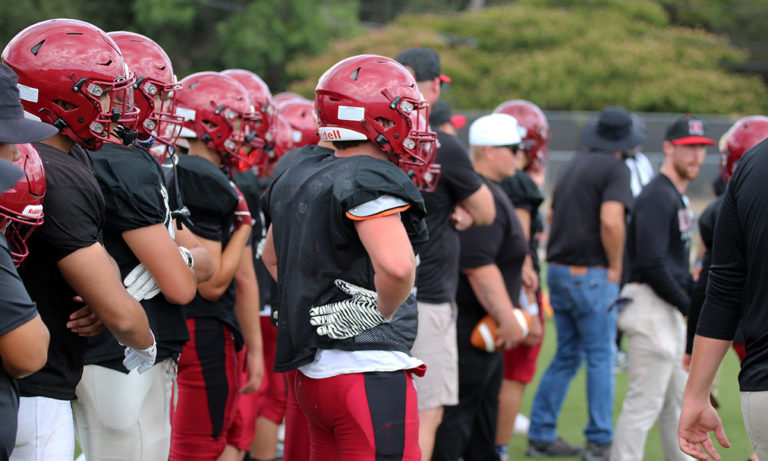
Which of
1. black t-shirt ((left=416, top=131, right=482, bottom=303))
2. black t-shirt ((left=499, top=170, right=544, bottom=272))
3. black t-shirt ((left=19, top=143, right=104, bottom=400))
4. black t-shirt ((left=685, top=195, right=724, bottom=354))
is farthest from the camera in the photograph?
black t-shirt ((left=499, top=170, right=544, bottom=272))

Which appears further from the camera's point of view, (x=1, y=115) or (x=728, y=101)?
(x=728, y=101)

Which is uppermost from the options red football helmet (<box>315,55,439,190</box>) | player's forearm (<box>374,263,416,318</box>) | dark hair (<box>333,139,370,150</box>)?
red football helmet (<box>315,55,439,190</box>)

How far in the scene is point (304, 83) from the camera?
2417 centimetres

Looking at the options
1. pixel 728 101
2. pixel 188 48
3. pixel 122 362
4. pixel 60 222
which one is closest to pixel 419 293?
pixel 122 362

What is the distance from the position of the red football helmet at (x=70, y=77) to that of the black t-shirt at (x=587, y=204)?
4011 mm

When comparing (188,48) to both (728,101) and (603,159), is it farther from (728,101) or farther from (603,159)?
(603,159)

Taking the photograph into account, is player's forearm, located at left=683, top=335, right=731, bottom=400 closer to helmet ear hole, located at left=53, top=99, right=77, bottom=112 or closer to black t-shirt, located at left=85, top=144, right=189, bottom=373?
black t-shirt, located at left=85, top=144, right=189, bottom=373

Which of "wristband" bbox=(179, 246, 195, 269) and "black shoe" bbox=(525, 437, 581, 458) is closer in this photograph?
"wristband" bbox=(179, 246, 195, 269)

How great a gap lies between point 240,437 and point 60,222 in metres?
2.16

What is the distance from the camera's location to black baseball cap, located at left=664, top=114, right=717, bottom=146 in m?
5.23

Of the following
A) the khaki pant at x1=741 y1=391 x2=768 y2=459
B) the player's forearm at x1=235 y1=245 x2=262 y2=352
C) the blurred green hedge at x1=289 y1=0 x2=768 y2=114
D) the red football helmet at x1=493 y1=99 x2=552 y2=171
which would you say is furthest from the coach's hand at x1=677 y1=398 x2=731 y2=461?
the blurred green hedge at x1=289 y1=0 x2=768 y2=114

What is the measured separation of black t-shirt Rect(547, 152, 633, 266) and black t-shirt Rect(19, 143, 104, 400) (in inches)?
161

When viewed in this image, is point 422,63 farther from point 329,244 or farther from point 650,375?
point 650,375

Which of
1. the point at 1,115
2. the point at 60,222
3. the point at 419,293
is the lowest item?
the point at 419,293
